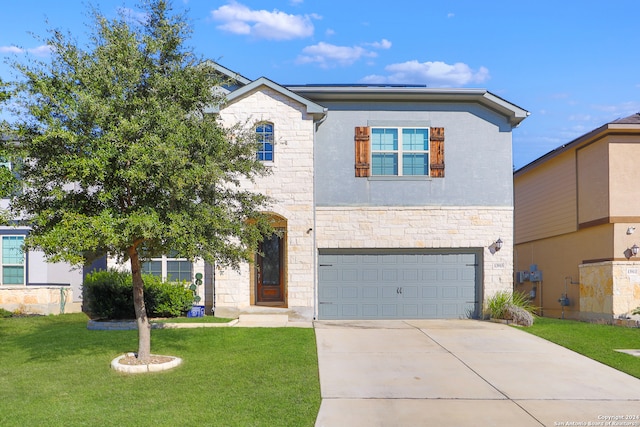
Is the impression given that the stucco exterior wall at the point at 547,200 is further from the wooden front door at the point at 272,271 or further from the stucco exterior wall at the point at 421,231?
the wooden front door at the point at 272,271

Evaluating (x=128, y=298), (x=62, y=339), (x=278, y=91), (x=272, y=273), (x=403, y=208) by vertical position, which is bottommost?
(x=62, y=339)

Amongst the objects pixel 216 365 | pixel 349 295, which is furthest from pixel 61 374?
pixel 349 295

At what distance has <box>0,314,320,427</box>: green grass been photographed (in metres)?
7.34

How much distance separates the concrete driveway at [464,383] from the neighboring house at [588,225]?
4682 millimetres

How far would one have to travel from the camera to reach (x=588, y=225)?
726 inches

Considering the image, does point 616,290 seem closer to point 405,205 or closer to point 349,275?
point 405,205

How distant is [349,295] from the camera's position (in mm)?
17156

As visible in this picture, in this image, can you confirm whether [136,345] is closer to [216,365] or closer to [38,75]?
[216,365]

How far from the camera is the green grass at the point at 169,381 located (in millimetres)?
7336

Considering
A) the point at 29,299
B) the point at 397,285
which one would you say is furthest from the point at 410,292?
the point at 29,299

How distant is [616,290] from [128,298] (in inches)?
516

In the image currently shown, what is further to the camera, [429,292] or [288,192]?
[429,292]

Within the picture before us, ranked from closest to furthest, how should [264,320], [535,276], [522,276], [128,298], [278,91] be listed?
[264,320], [128,298], [278,91], [535,276], [522,276]

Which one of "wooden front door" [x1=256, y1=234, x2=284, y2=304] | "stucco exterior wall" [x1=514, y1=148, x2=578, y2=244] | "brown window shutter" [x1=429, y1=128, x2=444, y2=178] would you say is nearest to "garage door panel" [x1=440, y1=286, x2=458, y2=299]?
"brown window shutter" [x1=429, y1=128, x2=444, y2=178]
